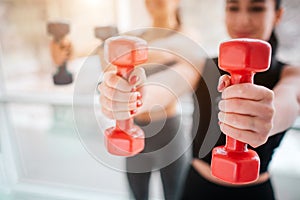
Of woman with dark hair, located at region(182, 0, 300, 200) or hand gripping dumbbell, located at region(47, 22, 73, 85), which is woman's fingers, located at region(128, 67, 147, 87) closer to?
woman with dark hair, located at region(182, 0, 300, 200)

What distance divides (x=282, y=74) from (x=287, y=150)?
60 centimetres

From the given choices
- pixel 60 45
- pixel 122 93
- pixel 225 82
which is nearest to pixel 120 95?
pixel 122 93

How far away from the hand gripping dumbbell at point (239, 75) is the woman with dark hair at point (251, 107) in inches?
0.4

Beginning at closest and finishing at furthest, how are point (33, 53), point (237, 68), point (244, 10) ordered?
1. point (237, 68)
2. point (244, 10)
3. point (33, 53)

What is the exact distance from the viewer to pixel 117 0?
1.14 metres

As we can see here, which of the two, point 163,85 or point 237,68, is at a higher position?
point 237,68

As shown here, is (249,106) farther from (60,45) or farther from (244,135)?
(60,45)

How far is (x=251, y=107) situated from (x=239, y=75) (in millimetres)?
33

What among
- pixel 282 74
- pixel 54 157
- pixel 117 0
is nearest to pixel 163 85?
pixel 282 74

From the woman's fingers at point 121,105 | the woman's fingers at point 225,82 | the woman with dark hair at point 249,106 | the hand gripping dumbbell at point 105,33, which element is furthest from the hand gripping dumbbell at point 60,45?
the woman's fingers at point 225,82

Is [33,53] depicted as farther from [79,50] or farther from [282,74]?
[282,74]

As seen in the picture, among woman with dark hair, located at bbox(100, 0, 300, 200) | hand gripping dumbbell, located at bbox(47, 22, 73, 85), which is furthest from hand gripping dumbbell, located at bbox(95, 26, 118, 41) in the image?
hand gripping dumbbell, located at bbox(47, 22, 73, 85)

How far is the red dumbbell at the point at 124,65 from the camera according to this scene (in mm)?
320

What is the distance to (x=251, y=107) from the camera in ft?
0.92
